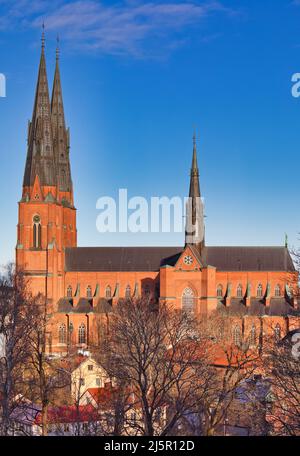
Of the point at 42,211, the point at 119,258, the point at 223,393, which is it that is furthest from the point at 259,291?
the point at 223,393

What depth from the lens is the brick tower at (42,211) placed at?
310 feet

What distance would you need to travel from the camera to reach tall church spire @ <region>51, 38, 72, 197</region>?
100 m

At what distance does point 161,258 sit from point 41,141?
21.6 m

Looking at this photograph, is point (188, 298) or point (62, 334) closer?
point (188, 298)

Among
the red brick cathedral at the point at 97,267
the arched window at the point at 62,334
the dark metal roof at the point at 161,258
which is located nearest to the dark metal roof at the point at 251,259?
the dark metal roof at the point at 161,258

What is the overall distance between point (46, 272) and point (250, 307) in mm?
25761

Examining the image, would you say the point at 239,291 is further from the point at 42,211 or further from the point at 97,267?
the point at 42,211

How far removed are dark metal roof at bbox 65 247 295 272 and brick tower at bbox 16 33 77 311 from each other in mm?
3087

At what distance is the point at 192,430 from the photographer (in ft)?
113

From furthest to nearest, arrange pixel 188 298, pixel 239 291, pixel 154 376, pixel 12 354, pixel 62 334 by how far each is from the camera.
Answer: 1. pixel 239 291
2. pixel 62 334
3. pixel 188 298
4. pixel 12 354
5. pixel 154 376

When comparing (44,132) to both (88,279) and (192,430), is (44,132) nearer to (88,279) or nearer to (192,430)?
(88,279)

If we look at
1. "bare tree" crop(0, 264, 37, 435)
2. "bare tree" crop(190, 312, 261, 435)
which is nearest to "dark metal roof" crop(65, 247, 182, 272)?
"bare tree" crop(190, 312, 261, 435)

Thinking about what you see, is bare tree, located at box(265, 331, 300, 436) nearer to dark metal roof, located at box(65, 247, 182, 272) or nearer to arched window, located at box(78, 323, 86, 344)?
arched window, located at box(78, 323, 86, 344)

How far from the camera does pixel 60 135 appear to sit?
331 ft
